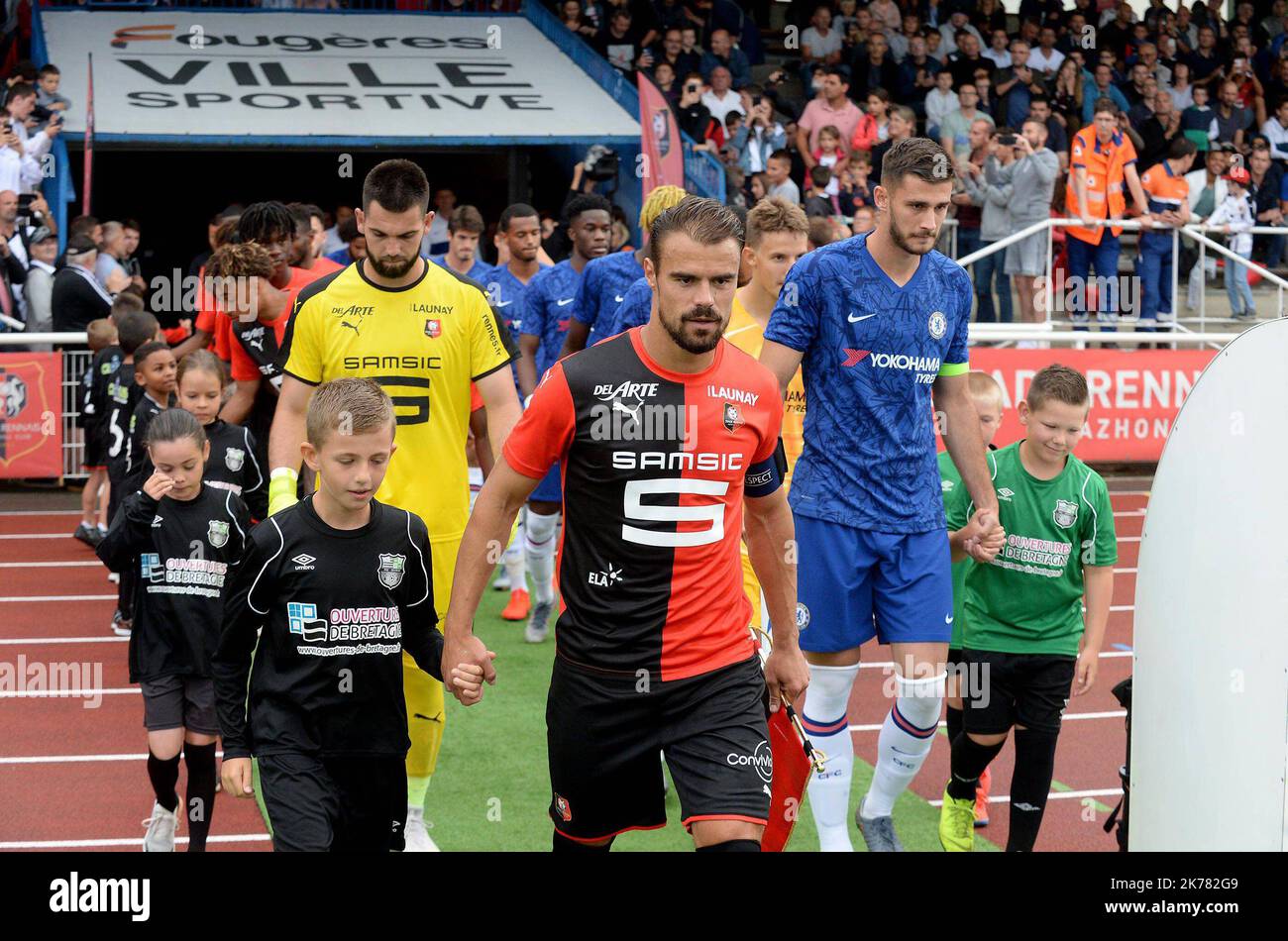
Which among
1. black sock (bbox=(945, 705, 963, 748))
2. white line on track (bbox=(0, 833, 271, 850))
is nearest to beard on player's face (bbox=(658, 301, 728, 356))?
black sock (bbox=(945, 705, 963, 748))

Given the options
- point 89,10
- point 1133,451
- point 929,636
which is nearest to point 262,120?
point 89,10

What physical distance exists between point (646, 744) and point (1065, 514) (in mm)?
2343

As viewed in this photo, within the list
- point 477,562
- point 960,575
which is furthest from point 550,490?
point 477,562

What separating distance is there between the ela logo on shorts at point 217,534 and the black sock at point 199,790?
0.76 metres

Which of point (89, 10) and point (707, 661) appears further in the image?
point (89, 10)

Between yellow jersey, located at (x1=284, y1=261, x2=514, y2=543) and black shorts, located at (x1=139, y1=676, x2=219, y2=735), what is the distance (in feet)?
3.42

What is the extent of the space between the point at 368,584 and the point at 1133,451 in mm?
11956

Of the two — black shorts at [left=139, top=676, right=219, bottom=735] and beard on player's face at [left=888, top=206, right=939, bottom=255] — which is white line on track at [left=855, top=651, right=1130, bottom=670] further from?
black shorts at [left=139, top=676, right=219, bottom=735]

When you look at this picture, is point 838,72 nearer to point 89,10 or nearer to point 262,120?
point 262,120

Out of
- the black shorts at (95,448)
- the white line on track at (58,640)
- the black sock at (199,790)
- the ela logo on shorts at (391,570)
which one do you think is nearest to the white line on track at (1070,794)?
the black sock at (199,790)

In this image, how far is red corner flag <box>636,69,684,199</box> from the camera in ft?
50.6

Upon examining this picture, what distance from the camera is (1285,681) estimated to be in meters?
4.15

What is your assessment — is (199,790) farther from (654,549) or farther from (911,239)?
(911,239)
